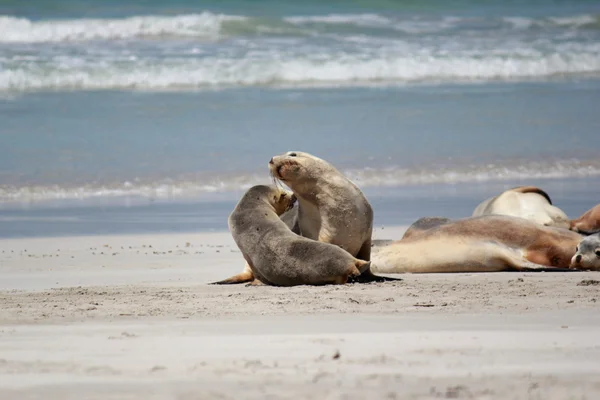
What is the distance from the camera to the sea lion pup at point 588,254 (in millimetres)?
7441

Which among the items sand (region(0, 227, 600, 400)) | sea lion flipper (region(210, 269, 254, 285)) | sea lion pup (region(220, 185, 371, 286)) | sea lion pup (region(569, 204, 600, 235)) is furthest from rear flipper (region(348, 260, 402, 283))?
sea lion pup (region(569, 204, 600, 235))

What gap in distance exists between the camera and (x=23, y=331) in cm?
507

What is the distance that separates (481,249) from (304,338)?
3.23 m

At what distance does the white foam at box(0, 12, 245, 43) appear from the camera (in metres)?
24.8

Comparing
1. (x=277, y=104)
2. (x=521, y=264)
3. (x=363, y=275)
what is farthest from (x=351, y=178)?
(x=277, y=104)

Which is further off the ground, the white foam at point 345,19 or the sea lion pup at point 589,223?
the white foam at point 345,19

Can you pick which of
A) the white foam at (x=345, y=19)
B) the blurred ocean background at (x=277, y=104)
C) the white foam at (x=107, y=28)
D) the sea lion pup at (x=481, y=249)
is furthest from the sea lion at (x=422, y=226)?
the white foam at (x=345, y=19)

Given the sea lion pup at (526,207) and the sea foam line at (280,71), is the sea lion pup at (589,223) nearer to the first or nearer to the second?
the sea lion pup at (526,207)

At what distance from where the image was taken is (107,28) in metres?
25.5

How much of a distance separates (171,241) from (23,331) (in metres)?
4.15

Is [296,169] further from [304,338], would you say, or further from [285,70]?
[285,70]

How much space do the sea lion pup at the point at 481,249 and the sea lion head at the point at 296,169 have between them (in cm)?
78

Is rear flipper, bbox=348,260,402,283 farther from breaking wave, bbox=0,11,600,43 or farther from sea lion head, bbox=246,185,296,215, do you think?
breaking wave, bbox=0,11,600,43

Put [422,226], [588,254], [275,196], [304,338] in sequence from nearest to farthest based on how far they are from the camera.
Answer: [304,338] → [588,254] → [275,196] → [422,226]
